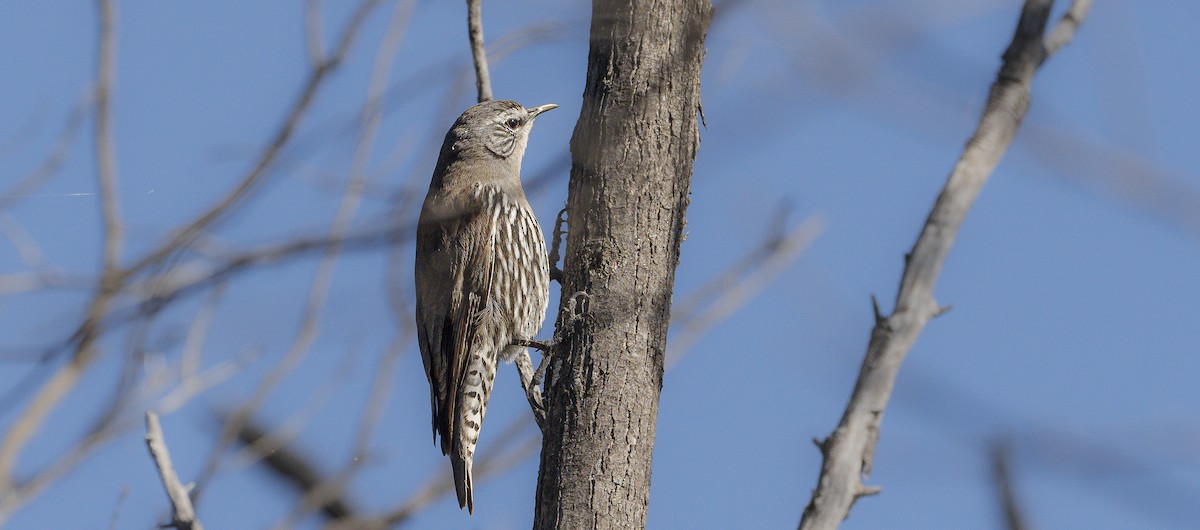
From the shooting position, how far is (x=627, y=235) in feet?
10.6

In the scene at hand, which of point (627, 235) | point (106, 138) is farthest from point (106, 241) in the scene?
point (627, 235)

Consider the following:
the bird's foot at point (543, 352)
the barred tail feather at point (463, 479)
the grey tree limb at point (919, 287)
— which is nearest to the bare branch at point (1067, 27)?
the grey tree limb at point (919, 287)

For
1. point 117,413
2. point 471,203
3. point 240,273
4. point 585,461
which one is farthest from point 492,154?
point 240,273

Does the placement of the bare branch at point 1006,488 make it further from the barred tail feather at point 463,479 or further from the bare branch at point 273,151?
the barred tail feather at point 463,479

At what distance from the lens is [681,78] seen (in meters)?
3.24

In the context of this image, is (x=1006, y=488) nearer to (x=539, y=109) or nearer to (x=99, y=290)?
(x=99, y=290)

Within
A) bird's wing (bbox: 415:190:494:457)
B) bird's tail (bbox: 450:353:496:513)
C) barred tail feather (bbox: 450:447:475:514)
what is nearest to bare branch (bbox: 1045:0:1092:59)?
bird's wing (bbox: 415:190:494:457)

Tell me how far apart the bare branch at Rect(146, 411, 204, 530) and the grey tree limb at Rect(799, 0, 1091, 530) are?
1800mm

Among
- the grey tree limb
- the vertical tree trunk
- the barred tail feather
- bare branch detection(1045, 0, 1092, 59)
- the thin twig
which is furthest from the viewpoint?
the barred tail feather

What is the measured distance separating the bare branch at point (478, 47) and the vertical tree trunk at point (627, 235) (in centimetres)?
63

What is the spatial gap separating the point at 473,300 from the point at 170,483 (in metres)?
1.68

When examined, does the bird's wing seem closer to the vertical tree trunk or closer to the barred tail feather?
the barred tail feather

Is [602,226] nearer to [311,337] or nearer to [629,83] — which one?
[629,83]

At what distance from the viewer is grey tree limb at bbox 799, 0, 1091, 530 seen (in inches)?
136
